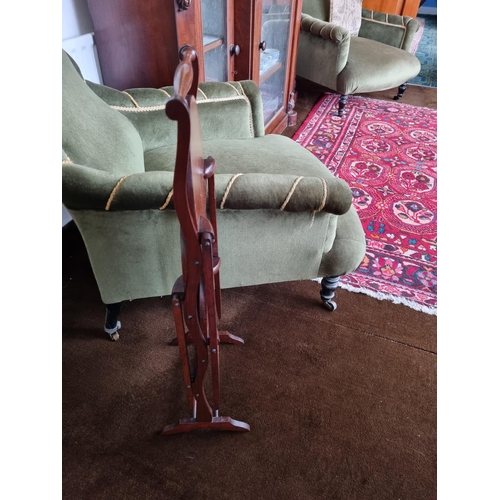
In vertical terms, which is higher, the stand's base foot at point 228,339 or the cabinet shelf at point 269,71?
the cabinet shelf at point 269,71

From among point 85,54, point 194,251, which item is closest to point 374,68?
point 85,54

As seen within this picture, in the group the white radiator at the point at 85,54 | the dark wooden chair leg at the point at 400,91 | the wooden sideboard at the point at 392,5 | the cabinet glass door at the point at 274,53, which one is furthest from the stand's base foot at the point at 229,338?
the wooden sideboard at the point at 392,5

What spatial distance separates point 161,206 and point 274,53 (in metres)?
1.63

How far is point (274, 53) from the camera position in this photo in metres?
2.14

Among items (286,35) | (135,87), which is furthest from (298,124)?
(135,87)

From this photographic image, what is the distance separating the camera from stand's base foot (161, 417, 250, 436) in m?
0.99

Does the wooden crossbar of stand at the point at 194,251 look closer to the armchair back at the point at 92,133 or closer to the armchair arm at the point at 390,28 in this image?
the armchair back at the point at 92,133

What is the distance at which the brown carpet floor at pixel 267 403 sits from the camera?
3.09 ft

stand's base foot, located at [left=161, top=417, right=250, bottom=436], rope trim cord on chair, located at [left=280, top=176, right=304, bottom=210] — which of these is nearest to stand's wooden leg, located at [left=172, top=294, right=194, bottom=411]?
stand's base foot, located at [left=161, top=417, right=250, bottom=436]

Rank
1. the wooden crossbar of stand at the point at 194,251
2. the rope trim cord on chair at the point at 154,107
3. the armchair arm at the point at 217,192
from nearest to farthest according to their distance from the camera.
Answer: the wooden crossbar of stand at the point at 194,251 < the armchair arm at the point at 217,192 < the rope trim cord on chair at the point at 154,107

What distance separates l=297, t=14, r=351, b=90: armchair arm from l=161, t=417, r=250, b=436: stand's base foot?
7.85ft

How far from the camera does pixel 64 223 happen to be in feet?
5.22

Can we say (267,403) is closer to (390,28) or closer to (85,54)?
(85,54)

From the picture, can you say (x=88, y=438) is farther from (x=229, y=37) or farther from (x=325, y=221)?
(x=229, y=37)
